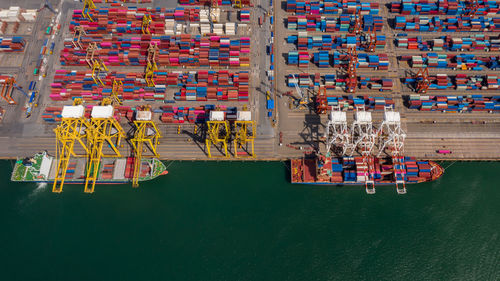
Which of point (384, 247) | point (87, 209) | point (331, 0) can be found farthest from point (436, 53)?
point (87, 209)

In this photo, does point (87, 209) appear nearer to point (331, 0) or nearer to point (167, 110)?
point (167, 110)

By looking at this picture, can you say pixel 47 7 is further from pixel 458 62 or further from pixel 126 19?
pixel 458 62

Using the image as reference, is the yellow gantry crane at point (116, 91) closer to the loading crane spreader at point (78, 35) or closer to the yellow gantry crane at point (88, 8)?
the loading crane spreader at point (78, 35)

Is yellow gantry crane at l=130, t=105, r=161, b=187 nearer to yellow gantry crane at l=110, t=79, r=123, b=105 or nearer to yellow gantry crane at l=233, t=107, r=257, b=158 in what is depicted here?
yellow gantry crane at l=110, t=79, r=123, b=105

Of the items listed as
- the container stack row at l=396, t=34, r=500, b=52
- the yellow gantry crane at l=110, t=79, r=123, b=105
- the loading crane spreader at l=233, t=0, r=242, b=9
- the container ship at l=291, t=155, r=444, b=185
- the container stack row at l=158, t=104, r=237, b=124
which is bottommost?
the container ship at l=291, t=155, r=444, b=185

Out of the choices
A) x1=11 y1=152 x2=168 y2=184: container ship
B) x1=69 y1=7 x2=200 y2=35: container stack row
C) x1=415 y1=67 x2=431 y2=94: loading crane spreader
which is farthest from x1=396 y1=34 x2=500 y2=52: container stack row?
x1=11 y1=152 x2=168 y2=184: container ship

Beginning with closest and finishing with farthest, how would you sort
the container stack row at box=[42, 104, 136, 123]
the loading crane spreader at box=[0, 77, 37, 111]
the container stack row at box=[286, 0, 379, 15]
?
1. the container stack row at box=[42, 104, 136, 123]
2. the loading crane spreader at box=[0, 77, 37, 111]
3. the container stack row at box=[286, 0, 379, 15]

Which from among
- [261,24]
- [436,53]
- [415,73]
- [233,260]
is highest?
[261,24]
